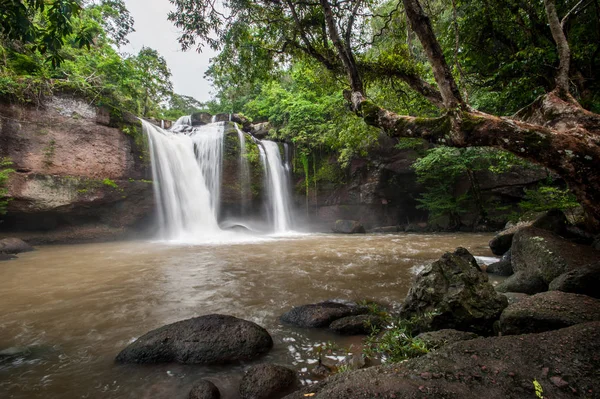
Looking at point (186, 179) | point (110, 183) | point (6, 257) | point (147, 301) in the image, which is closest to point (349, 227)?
point (186, 179)

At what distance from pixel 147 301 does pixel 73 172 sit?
443 inches

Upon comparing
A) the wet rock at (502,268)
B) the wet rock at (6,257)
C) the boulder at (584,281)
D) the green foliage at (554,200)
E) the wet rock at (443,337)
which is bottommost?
the wet rock at (502,268)

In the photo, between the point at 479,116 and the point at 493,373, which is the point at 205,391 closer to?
the point at 493,373

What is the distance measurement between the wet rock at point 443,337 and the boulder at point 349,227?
13958 mm

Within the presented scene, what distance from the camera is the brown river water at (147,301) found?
2602 mm

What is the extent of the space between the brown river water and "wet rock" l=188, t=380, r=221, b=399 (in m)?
0.11

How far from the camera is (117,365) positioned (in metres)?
2.82

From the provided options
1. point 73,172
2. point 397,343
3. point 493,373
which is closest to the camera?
point 493,373

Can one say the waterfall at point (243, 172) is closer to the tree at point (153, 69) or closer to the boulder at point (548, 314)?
the tree at point (153, 69)

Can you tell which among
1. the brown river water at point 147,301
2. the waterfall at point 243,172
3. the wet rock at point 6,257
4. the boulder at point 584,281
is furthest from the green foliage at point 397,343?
the waterfall at point 243,172

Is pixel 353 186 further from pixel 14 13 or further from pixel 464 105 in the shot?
pixel 14 13

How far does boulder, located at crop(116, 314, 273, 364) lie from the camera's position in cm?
288

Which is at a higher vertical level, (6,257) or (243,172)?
(243,172)

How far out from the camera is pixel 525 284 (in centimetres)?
446
